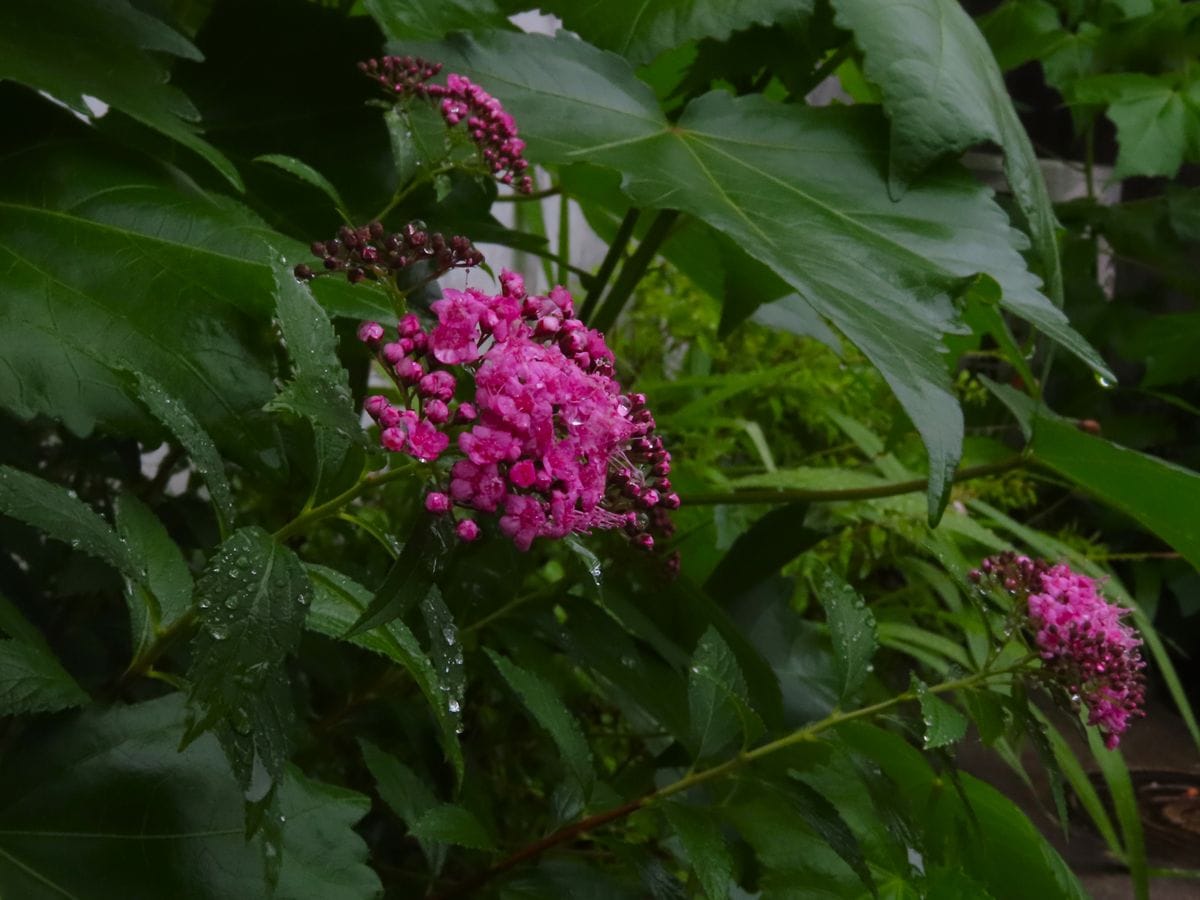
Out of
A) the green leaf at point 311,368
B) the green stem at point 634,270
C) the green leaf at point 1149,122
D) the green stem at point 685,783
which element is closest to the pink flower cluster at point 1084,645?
the green stem at point 685,783

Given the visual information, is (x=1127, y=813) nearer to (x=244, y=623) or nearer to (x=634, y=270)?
(x=634, y=270)

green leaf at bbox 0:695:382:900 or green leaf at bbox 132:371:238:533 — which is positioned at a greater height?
green leaf at bbox 132:371:238:533

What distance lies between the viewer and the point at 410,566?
352 mm

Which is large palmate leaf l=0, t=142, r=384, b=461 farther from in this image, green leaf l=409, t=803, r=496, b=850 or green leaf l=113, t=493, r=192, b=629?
green leaf l=409, t=803, r=496, b=850

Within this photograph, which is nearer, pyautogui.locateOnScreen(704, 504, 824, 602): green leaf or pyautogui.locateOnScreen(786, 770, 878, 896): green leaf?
pyautogui.locateOnScreen(786, 770, 878, 896): green leaf

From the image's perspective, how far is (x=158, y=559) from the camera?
0.46 meters

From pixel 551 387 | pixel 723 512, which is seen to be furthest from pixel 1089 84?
pixel 551 387

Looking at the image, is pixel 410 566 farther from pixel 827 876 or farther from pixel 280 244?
pixel 827 876

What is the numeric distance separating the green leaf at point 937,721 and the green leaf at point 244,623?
0.30m

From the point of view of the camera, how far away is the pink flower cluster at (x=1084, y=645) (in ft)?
1.94

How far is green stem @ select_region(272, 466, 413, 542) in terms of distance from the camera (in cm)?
36

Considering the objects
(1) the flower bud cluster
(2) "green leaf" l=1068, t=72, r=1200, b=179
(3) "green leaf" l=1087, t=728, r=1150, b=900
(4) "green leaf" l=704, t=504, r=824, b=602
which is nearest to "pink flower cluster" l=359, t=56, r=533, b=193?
(1) the flower bud cluster

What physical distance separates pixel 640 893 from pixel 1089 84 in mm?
1507

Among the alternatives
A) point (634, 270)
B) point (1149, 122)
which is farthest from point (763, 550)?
point (1149, 122)
